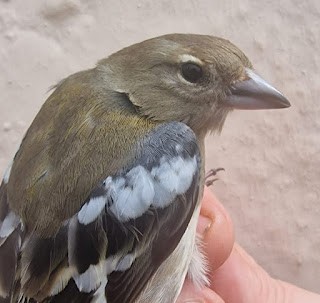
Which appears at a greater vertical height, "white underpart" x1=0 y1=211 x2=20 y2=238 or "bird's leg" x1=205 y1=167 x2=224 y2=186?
"white underpart" x1=0 y1=211 x2=20 y2=238

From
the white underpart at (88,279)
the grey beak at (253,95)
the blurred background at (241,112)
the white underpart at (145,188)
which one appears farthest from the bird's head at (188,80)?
the blurred background at (241,112)

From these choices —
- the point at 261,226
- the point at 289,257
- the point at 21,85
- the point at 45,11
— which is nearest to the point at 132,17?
the point at 45,11

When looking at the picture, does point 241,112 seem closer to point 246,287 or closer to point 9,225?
point 246,287

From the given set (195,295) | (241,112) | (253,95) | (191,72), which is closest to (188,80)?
(191,72)

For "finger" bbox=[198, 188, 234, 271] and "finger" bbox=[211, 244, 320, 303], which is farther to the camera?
"finger" bbox=[211, 244, 320, 303]

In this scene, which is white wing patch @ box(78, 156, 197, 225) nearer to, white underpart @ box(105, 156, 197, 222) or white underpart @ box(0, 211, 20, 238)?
white underpart @ box(105, 156, 197, 222)

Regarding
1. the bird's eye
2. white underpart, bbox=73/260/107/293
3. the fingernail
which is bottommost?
the fingernail

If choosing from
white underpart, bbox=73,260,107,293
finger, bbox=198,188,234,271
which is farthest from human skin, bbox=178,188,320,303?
white underpart, bbox=73,260,107,293
